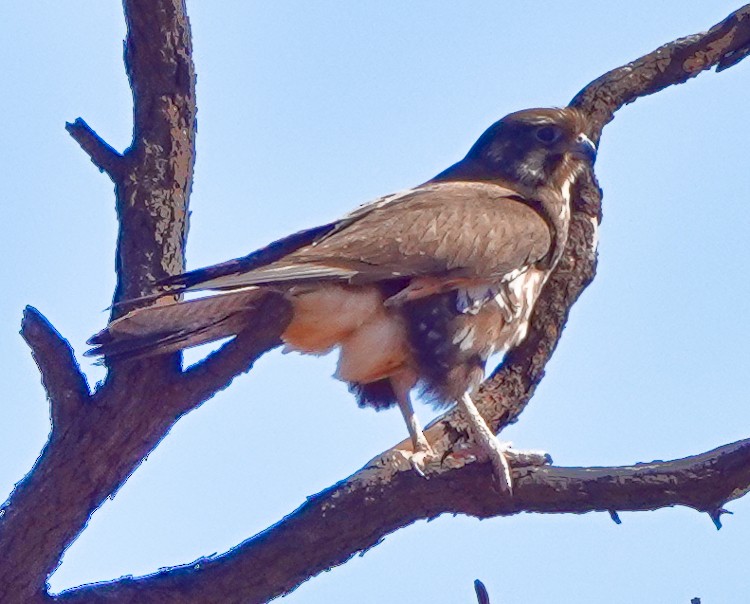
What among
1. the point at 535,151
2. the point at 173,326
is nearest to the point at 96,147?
the point at 173,326

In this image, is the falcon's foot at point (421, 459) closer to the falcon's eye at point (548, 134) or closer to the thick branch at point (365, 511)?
the thick branch at point (365, 511)

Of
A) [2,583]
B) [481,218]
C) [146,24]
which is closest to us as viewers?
[2,583]

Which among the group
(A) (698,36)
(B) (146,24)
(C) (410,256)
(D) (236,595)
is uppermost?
(A) (698,36)

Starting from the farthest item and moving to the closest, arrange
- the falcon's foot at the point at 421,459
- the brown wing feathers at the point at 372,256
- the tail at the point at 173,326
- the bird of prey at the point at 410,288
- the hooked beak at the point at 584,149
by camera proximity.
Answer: the hooked beak at the point at 584,149 < the bird of prey at the point at 410,288 < the falcon's foot at the point at 421,459 < the brown wing feathers at the point at 372,256 < the tail at the point at 173,326

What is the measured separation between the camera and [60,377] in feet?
12.2

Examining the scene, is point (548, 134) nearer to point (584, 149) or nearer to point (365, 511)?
point (584, 149)

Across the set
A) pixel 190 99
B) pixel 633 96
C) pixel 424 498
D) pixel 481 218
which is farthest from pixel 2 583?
pixel 633 96

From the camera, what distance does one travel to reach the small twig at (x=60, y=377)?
3.70 m

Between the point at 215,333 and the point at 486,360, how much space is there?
51.4 inches

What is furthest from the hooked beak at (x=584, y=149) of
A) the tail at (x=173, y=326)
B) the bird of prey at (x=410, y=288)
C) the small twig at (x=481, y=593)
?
the small twig at (x=481, y=593)

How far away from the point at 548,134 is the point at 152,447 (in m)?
2.65

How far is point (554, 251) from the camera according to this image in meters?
5.20

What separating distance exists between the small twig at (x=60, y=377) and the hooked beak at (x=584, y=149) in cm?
269

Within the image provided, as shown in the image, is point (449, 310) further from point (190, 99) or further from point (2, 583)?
point (2, 583)
